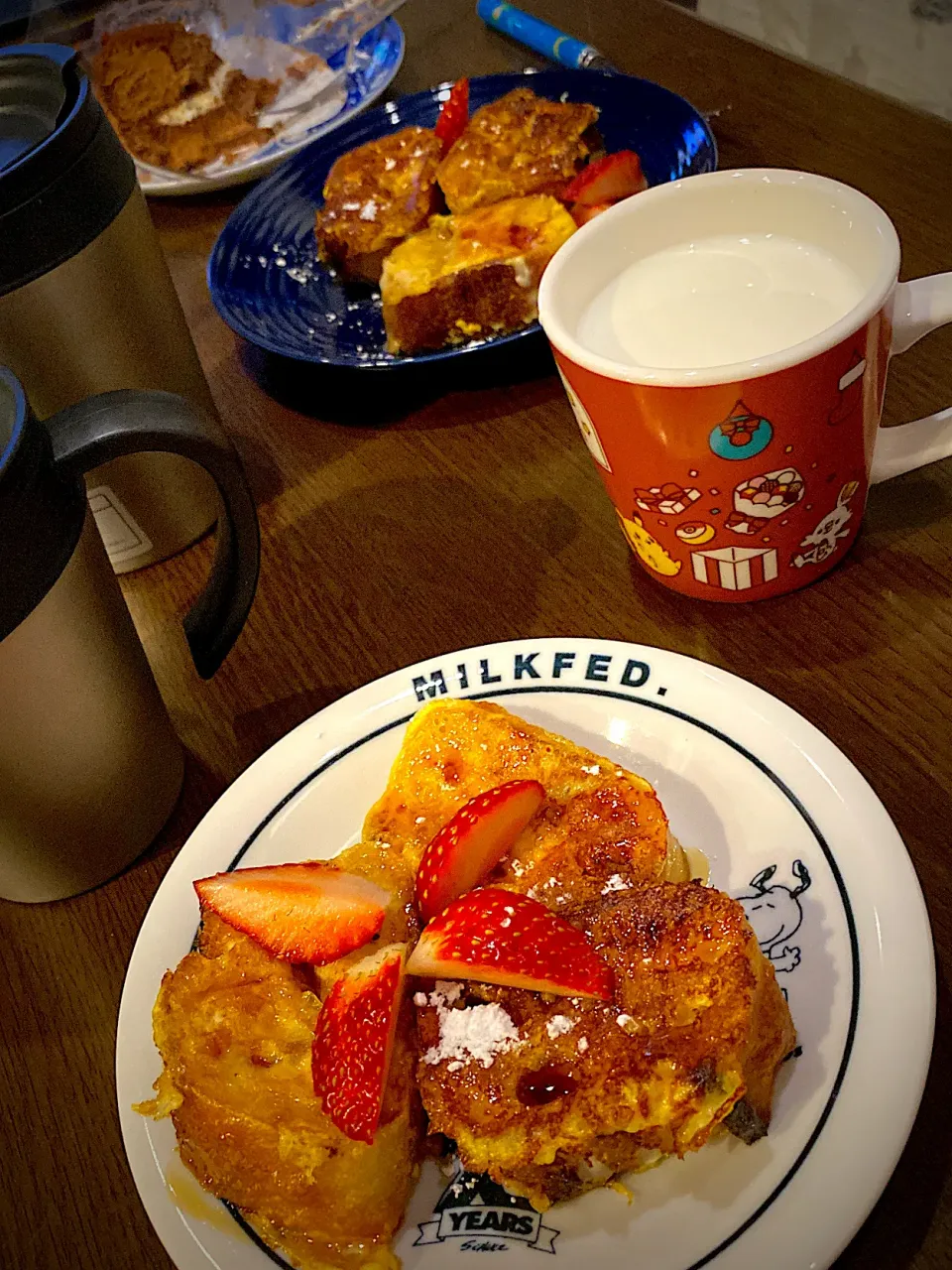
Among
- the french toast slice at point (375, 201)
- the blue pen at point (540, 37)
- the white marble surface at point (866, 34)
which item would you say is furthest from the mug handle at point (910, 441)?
the white marble surface at point (866, 34)

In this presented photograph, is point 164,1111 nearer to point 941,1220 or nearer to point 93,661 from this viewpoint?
point 93,661

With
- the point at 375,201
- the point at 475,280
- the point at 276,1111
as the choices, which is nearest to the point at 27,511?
the point at 276,1111

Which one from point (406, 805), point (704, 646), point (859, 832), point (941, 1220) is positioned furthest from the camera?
point (704, 646)

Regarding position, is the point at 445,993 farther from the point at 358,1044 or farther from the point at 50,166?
the point at 50,166

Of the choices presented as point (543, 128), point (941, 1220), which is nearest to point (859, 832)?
point (941, 1220)

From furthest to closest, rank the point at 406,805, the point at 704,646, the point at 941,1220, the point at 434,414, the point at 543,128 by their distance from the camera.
A: the point at 543,128
the point at 434,414
the point at 704,646
the point at 406,805
the point at 941,1220

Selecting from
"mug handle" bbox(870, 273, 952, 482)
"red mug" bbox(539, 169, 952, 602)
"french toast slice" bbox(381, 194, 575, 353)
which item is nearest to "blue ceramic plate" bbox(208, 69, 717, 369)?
"french toast slice" bbox(381, 194, 575, 353)
